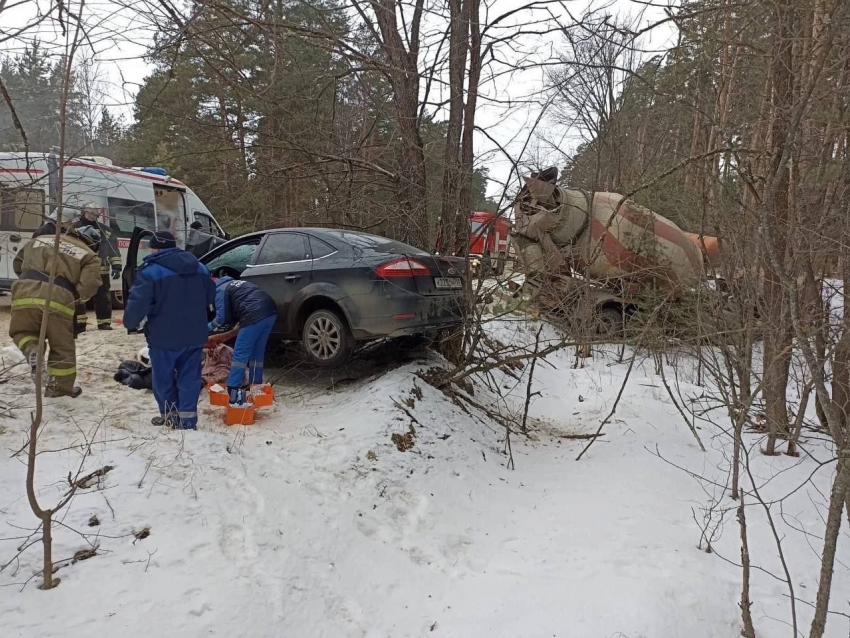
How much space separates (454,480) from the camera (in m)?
4.43

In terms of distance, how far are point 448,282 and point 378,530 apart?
9.63 ft

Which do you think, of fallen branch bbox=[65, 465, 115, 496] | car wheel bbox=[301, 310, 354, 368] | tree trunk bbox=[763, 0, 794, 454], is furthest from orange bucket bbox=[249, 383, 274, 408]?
tree trunk bbox=[763, 0, 794, 454]

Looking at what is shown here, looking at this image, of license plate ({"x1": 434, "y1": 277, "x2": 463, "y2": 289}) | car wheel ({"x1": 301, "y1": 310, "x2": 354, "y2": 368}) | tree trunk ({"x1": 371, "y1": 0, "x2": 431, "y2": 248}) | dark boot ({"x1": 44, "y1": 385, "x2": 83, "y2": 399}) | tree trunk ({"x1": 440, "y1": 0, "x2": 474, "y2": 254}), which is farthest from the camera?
tree trunk ({"x1": 371, "y1": 0, "x2": 431, "y2": 248})

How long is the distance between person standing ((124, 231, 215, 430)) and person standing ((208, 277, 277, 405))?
60 centimetres

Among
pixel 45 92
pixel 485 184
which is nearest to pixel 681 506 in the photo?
pixel 485 184

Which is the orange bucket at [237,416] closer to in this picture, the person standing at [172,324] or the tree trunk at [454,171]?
the person standing at [172,324]

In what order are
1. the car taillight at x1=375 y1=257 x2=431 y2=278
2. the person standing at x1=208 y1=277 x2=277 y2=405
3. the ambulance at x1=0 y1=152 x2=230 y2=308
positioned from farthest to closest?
the ambulance at x1=0 y1=152 x2=230 y2=308
the car taillight at x1=375 y1=257 x2=431 y2=278
the person standing at x1=208 y1=277 x2=277 y2=405

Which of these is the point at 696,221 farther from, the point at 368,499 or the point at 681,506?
the point at 368,499

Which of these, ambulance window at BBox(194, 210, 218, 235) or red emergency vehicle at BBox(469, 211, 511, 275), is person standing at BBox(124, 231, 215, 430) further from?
ambulance window at BBox(194, 210, 218, 235)

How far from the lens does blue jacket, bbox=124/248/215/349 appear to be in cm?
420

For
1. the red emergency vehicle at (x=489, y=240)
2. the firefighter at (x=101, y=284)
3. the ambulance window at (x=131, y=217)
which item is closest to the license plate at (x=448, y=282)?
the red emergency vehicle at (x=489, y=240)

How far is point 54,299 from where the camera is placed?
451 cm

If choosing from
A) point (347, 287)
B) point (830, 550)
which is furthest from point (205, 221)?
point (830, 550)

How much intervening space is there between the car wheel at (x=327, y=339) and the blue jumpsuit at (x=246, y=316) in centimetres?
49
